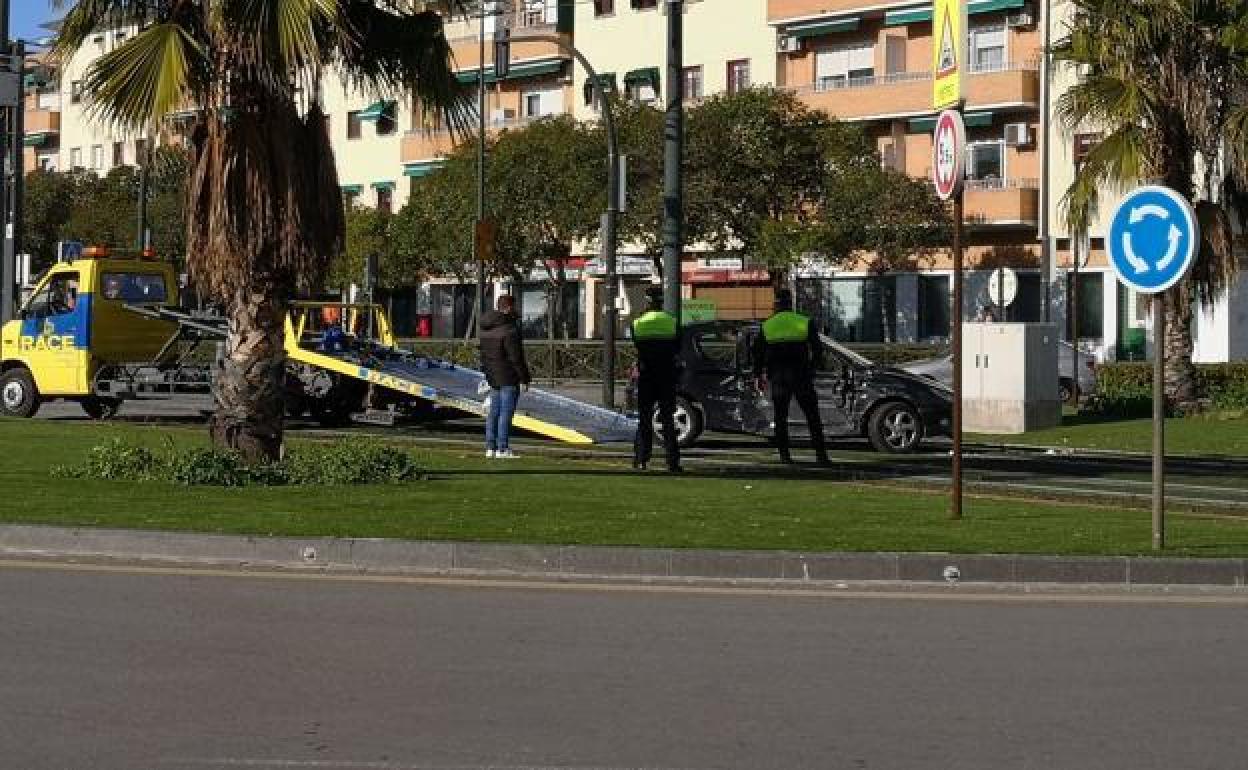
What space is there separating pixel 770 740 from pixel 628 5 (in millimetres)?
61437

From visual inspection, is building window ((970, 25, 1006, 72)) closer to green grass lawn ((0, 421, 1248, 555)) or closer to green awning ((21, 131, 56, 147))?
green grass lawn ((0, 421, 1248, 555))

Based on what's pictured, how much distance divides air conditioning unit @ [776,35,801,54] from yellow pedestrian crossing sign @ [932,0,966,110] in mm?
49092

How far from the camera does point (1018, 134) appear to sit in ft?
184

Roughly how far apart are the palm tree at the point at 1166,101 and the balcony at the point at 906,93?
82.7ft

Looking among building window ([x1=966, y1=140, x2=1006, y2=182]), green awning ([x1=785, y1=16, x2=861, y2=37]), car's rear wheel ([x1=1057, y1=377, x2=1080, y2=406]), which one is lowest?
car's rear wheel ([x1=1057, y1=377, x2=1080, y2=406])

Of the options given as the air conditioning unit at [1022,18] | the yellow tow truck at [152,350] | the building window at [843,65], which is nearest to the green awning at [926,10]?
the air conditioning unit at [1022,18]

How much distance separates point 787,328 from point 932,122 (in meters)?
38.2

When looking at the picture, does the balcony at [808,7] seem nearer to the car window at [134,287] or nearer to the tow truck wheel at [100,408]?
the car window at [134,287]

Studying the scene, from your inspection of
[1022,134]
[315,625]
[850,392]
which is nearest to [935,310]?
[1022,134]

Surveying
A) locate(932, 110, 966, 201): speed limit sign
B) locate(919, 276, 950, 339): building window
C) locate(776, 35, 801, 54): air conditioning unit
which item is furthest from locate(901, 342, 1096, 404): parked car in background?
locate(776, 35, 801, 54): air conditioning unit

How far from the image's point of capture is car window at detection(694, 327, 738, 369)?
24.5 metres

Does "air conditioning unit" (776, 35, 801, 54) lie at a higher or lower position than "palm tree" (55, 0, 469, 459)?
higher

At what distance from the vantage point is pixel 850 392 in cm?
2406

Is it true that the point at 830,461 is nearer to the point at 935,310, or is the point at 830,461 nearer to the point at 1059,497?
the point at 1059,497
